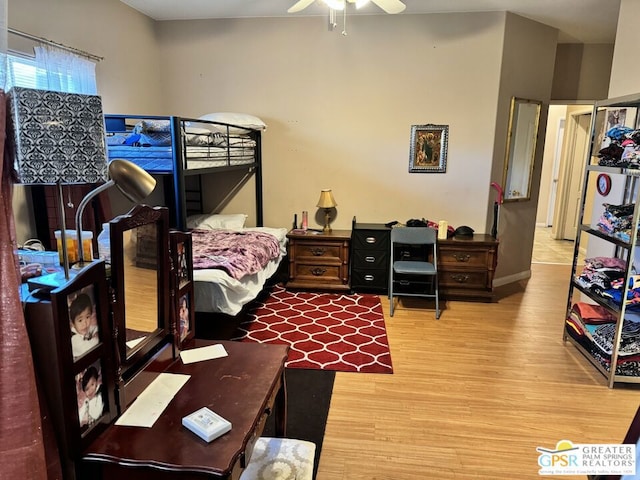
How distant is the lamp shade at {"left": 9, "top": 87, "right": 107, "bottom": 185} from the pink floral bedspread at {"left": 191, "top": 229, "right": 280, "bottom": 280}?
5.97 feet

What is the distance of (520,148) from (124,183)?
4.20 meters

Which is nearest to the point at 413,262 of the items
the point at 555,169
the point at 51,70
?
the point at 51,70

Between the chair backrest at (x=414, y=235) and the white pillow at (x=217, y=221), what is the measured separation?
1.58 m

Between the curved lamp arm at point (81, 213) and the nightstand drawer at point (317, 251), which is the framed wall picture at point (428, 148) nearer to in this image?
the nightstand drawer at point (317, 251)

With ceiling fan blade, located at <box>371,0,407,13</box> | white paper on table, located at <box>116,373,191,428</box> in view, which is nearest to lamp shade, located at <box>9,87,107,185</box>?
white paper on table, located at <box>116,373,191,428</box>

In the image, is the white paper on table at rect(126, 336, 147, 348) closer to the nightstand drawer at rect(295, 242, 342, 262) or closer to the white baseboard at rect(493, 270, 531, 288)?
the nightstand drawer at rect(295, 242, 342, 262)

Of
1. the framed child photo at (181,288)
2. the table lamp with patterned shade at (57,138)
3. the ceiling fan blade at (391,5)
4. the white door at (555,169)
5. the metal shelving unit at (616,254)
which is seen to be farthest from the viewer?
the white door at (555,169)

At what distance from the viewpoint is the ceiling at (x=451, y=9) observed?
146 inches

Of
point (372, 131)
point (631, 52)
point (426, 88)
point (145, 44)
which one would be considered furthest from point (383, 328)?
point (145, 44)

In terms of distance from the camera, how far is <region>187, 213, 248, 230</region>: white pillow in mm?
4293

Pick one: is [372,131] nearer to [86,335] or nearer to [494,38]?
[494,38]

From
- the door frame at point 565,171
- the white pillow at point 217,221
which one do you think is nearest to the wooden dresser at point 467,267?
the white pillow at point 217,221

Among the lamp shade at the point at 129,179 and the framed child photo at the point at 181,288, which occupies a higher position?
the lamp shade at the point at 129,179

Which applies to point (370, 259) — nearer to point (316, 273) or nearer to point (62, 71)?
point (316, 273)
